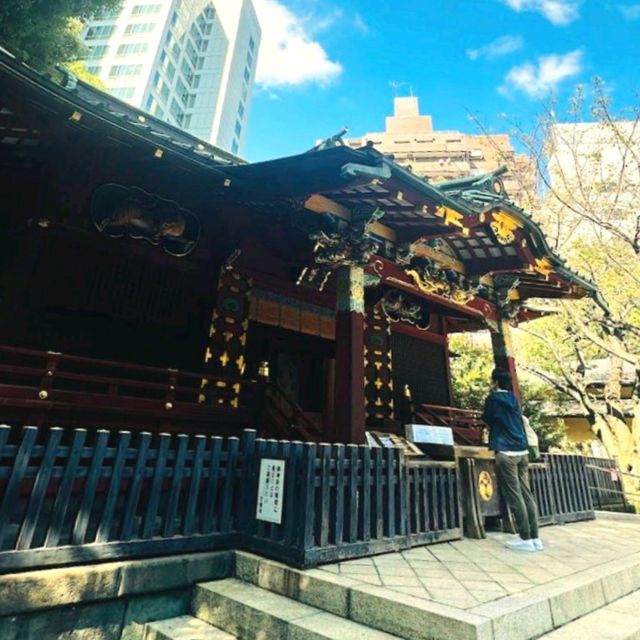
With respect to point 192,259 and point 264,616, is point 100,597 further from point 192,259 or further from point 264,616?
point 192,259

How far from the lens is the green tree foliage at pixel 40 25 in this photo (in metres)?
6.52

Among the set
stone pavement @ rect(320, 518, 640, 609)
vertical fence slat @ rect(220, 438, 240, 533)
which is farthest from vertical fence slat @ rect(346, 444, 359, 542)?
vertical fence slat @ rect(220, 438, 240, 533)

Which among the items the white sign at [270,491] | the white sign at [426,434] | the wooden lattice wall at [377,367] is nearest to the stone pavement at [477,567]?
the white sign at [270,491]

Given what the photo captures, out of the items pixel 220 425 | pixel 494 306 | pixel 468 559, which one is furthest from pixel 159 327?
pixel 494 306

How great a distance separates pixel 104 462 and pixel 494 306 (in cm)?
885

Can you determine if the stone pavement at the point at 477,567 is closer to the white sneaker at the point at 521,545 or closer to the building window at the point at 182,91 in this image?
the white sneaker at the point at 521,545

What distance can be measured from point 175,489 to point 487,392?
18222mm

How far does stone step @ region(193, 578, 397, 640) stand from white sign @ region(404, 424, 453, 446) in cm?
493

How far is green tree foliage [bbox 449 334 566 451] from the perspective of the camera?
18.9 meters

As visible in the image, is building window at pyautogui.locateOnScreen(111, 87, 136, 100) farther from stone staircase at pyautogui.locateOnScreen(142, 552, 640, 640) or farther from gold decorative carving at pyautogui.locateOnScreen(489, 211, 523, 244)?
stone staircase at pyautogui.locateOnScreen(142, 552, 640, 640)

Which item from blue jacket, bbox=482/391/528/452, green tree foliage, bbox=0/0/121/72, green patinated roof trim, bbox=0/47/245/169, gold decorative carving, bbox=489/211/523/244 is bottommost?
blue jacket, bbox=482/391/528/452

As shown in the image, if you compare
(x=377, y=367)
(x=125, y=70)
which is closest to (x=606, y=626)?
(x=377, y=367)

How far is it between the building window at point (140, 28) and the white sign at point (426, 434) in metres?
70.3

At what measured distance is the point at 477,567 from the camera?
13.3 ft
